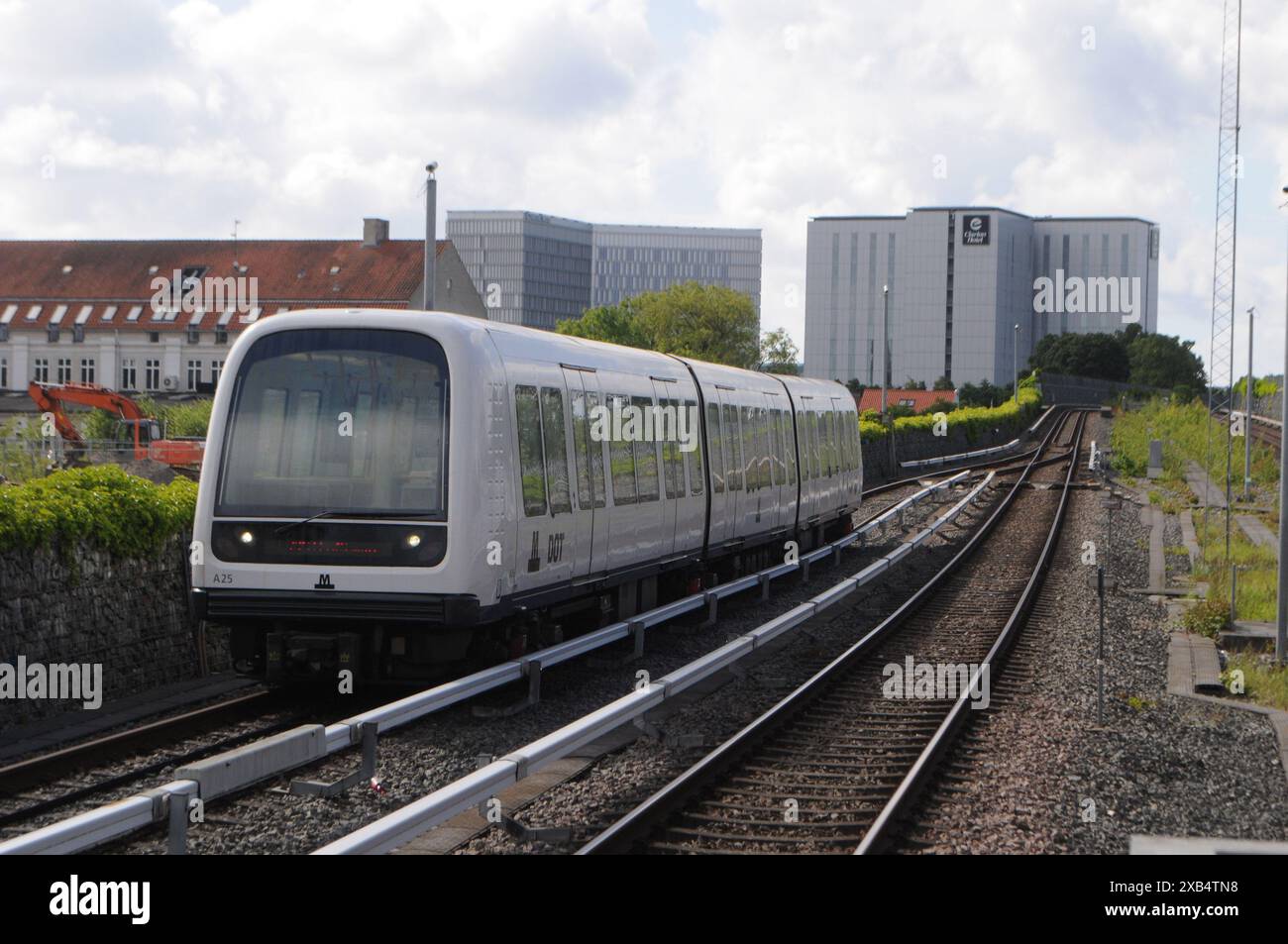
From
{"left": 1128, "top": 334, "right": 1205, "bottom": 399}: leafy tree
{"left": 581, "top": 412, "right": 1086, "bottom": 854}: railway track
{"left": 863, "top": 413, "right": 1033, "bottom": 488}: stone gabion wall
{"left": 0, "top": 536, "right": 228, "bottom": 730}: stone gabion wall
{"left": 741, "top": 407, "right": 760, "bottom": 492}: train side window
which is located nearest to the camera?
{"left": 581, "top": 412, "right": 1086, "bottom": 854}: railway track

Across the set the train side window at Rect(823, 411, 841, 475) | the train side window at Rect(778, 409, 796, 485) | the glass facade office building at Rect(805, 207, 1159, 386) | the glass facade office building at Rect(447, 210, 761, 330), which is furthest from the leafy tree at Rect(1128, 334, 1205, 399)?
the train side window at Rect(778, 409, 796, 485)

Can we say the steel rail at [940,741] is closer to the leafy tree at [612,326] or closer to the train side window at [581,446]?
the train side window at [581,446]

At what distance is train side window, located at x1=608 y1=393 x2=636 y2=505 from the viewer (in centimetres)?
1484

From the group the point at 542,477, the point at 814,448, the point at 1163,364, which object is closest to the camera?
the point at 542,477

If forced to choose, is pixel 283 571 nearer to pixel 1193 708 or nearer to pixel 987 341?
pixel 1193 708

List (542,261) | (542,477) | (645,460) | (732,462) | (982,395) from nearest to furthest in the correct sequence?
(542,477), (645,460), (732,462), (982,395), (542,261)

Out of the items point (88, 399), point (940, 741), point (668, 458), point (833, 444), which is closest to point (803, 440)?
point (833, 444)

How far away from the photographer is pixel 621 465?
15000mm

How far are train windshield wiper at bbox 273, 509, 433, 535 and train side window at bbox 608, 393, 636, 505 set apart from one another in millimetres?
3574

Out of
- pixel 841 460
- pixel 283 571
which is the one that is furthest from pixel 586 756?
Answer: pixel 841 460

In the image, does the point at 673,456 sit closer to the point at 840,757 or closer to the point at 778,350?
the point at 840,757

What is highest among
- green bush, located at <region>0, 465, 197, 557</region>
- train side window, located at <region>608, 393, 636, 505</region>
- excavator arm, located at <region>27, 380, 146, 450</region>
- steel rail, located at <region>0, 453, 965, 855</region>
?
excavator arm, located at <region>27, 380, 146, 450</region>

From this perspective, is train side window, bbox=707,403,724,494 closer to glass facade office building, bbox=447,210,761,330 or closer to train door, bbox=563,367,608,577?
train door, bbox=563,367,608,577

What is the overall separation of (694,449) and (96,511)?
Result: 7.52 meters
